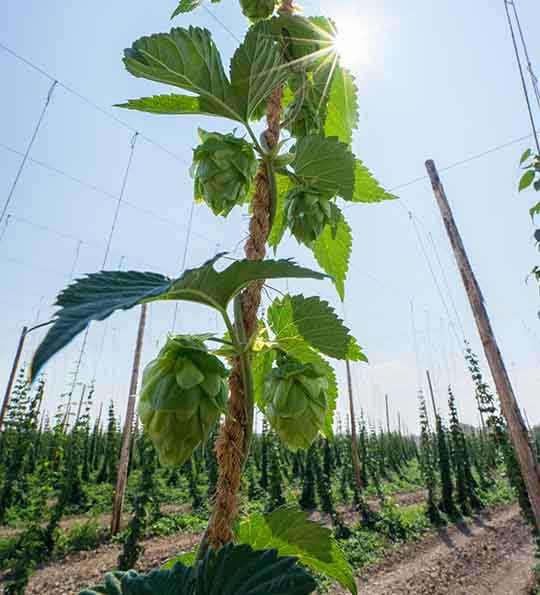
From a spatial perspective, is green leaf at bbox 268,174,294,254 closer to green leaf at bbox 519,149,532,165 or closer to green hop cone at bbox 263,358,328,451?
green hop cone at bbox 263,358,328,451

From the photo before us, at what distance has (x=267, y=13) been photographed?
65 centimetres

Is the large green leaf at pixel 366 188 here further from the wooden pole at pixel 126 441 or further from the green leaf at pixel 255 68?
the wooden pole at pixel 126 441

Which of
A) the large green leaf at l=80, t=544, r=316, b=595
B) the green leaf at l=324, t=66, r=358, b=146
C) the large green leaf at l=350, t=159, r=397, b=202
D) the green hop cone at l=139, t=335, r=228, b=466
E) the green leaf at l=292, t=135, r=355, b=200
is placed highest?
the green leaf at l=324, t=66, r=358, b=146

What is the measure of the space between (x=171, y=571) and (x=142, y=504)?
810 cm

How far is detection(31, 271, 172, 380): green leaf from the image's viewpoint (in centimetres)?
23

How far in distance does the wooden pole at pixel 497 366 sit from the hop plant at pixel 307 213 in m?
2.98

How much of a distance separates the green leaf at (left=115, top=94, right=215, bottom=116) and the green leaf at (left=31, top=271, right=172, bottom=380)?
28 centimetres

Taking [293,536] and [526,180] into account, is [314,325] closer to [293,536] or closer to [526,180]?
[293,536]

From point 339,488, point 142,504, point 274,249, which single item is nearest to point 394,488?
point 339,488

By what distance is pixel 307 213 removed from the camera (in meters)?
0.55

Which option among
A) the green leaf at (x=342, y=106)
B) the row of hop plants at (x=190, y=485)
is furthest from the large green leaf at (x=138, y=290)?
the row of hop plants at (x=190, y=485)

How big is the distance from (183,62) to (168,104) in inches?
3.2

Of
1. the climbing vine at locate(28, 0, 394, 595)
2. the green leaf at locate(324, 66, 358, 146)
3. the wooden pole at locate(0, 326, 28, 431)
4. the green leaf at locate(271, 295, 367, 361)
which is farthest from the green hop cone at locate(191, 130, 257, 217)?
the wooden pole at locate(0, 326, 28, 431)

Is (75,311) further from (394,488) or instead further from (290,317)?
(394,488)
